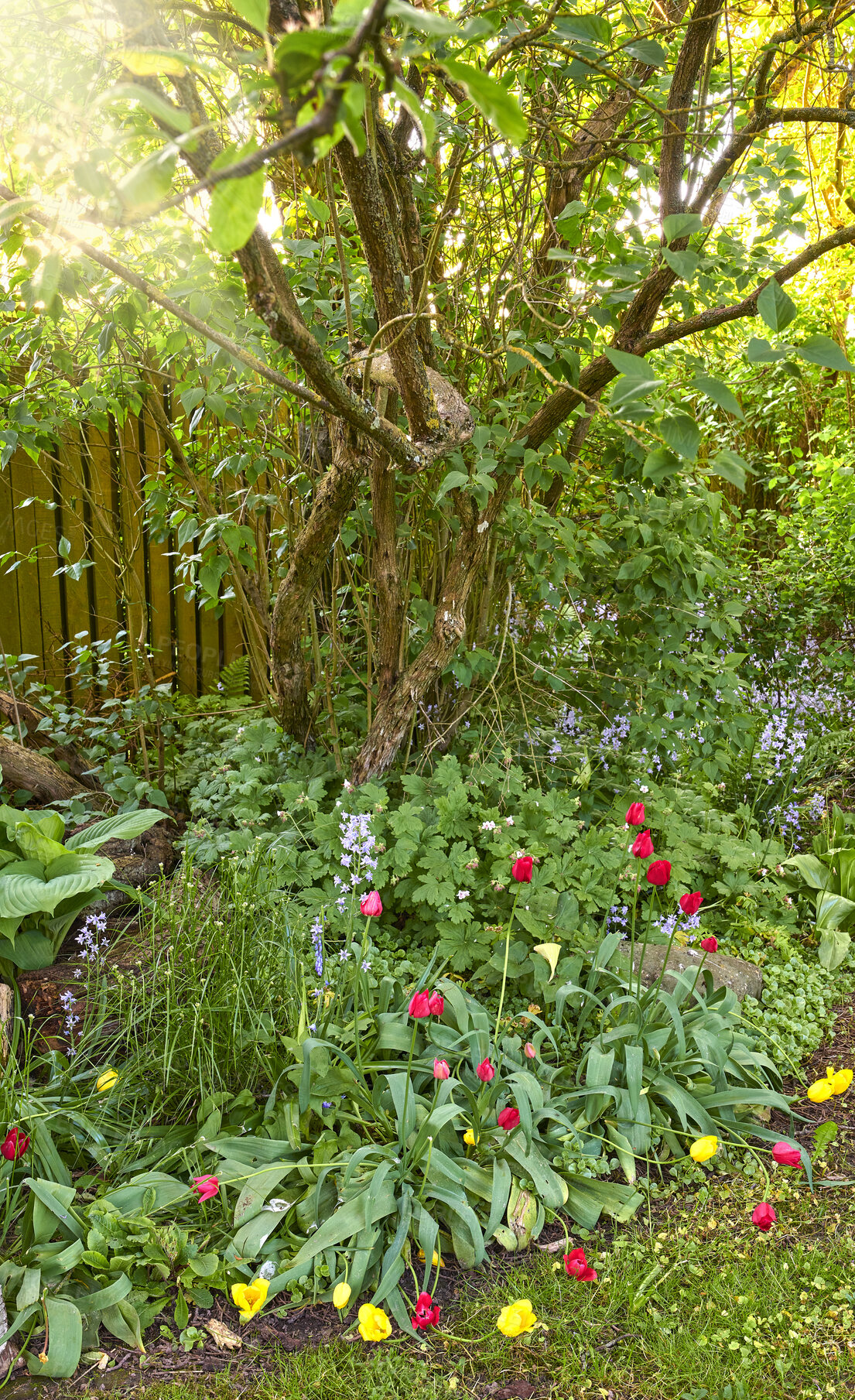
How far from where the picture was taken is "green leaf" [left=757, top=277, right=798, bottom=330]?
958mm

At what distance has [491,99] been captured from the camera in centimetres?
65

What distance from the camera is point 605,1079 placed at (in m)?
2.12

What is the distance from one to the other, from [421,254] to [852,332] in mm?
4281

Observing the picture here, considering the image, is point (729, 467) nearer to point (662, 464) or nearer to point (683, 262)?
point (662, 464)

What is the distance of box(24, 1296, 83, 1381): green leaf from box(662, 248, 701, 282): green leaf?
6.62 feet

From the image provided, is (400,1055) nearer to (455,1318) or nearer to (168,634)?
(455,1318)

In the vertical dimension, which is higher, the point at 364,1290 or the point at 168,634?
the point at 168,634

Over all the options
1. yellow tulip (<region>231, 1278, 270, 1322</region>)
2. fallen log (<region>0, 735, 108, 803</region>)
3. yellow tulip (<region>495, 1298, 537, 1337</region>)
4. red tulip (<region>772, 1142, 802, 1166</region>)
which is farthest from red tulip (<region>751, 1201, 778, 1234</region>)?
fallen log (<region>0, 735, 108, 803</region>)

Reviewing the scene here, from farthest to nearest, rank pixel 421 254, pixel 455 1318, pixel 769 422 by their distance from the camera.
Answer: pixel 769 422, pixel 421 254, pixel 455 1318

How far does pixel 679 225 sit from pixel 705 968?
2.04 metres

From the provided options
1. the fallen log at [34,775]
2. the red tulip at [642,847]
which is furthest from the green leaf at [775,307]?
the fallen log at [34,775]

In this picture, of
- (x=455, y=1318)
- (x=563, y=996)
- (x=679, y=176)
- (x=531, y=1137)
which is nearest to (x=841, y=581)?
(x=679, y=176)

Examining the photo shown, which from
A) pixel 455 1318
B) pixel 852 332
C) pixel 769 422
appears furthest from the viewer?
pixel 769 422

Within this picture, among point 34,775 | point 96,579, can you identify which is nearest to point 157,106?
point 34,775
